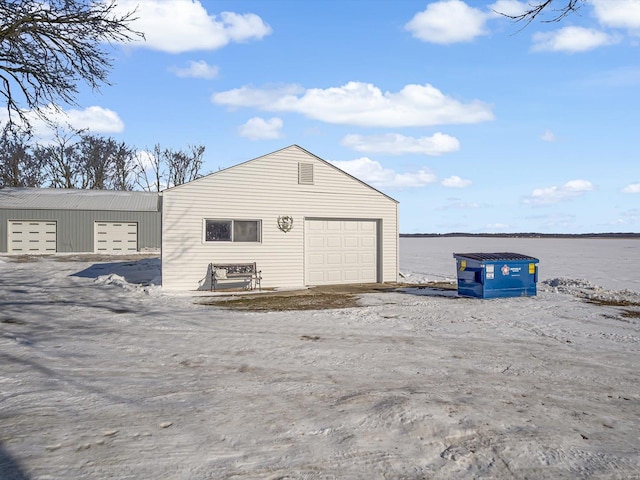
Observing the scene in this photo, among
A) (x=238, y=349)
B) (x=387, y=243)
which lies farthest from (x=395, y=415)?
(x=387, y=243)

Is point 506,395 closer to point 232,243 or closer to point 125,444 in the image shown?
point 125,444

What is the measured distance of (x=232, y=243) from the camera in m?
16.0

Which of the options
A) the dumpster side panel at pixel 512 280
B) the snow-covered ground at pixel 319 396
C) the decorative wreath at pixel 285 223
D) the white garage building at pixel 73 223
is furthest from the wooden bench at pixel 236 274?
the white garage building at pixel 73 223

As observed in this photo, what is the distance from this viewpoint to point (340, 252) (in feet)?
58.0

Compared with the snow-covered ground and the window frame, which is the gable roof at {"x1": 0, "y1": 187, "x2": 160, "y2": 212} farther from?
the snow-covered ground

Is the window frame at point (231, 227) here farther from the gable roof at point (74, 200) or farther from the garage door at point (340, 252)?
the gable roof at point (74, 200)

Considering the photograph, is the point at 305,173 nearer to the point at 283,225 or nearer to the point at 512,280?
the point at 283,225

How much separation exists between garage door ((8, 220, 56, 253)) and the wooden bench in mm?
20295

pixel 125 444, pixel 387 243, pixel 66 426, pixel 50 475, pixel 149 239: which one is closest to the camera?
pixel 50 475

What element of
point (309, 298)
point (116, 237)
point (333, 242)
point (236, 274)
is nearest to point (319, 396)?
point (309, 298)

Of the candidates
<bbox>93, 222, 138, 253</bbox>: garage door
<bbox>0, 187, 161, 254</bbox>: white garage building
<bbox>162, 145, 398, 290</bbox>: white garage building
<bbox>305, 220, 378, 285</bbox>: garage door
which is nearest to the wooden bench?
<bbox>162, 145, 398, 290</bbox>: white garage building

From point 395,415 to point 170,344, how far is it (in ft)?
14.5

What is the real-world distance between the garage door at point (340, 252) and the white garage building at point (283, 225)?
35 mm

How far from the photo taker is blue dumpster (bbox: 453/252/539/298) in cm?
1335
